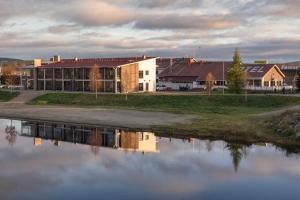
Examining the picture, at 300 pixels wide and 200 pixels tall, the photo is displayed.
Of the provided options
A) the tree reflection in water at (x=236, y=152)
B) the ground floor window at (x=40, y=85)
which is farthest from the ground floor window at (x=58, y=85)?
the tree reflection in water at (x=236, y=152)

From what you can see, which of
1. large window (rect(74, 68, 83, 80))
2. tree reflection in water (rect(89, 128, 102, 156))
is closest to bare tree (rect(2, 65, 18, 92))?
large window (rect(74, 68, 83, 80))

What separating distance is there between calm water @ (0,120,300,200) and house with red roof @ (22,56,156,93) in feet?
130

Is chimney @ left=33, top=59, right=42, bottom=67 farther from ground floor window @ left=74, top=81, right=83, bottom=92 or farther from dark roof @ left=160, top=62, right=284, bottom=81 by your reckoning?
dark roof @ left=160, top=62, right=284, bottom=81

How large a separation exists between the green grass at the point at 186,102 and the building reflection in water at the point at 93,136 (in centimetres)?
1460

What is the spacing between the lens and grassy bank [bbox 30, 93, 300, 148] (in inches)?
1656

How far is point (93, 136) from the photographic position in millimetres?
44281

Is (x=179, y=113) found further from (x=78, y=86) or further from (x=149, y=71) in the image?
(x=78, y=86)

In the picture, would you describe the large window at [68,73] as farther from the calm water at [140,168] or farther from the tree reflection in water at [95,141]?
the calm water at [140,168]

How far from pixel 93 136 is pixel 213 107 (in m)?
22.9

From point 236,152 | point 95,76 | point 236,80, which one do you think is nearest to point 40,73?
point 95,76

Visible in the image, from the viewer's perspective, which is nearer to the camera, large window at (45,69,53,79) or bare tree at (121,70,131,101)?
bare tree at (121,70,131,101)

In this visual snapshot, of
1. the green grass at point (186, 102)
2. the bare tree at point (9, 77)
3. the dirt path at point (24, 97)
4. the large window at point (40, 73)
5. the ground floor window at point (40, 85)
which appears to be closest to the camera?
the green grass at point (186, 102)

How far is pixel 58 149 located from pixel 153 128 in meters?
11.5

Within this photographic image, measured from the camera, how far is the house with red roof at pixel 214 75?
289ft
